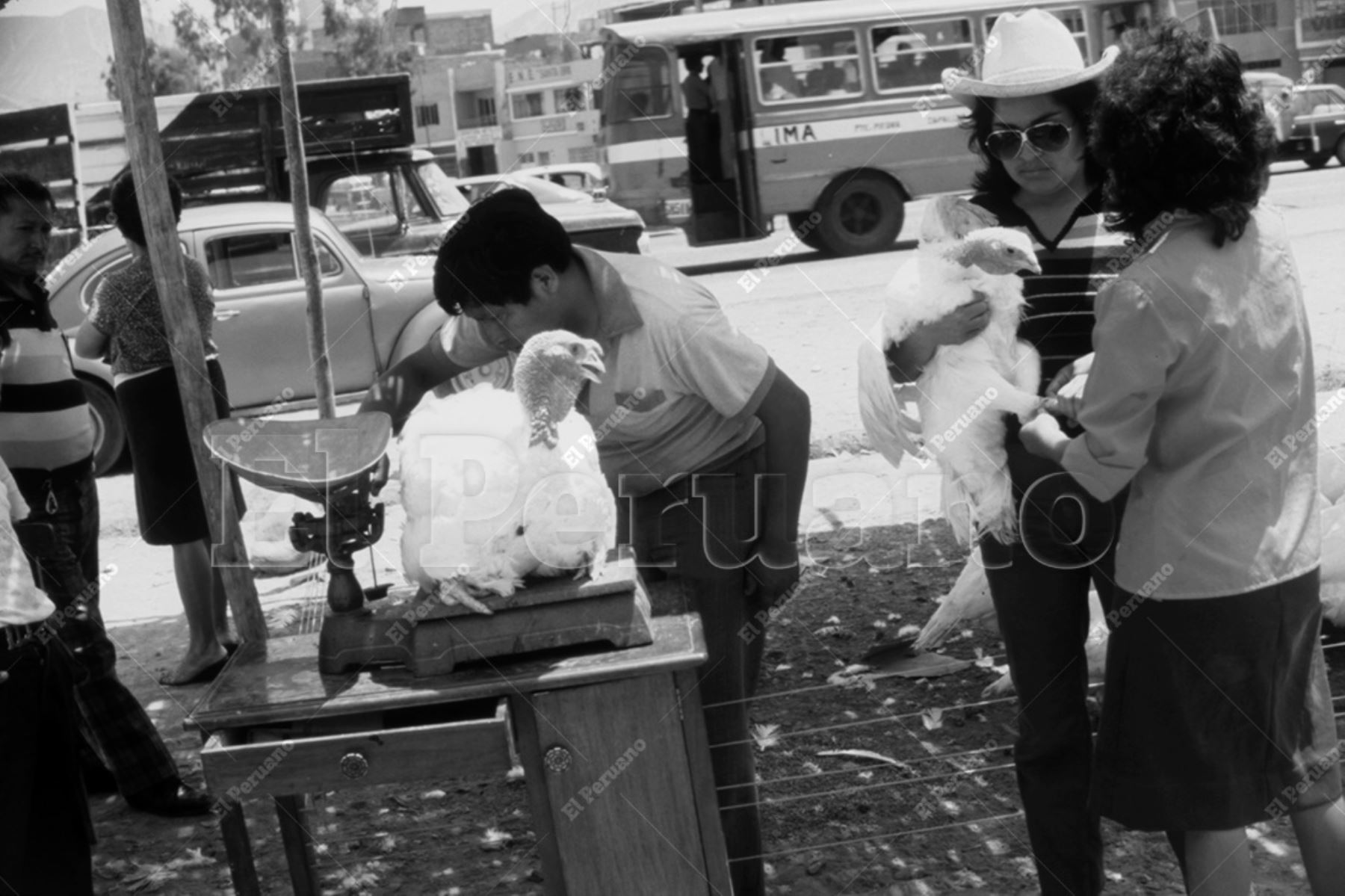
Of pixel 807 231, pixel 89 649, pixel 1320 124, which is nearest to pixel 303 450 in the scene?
pixel 89 649

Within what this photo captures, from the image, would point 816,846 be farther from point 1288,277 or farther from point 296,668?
point 1288,277

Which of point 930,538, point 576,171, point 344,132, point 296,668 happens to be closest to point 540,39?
point 576,171

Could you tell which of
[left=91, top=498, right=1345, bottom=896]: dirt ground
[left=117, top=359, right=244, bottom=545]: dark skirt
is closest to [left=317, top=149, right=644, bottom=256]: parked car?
[left=117, top=359, right=244, bottom=545]: dark skirt

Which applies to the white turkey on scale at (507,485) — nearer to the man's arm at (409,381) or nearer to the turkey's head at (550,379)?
the turkey's head at (550,379)

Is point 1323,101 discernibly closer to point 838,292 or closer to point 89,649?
point 838,292

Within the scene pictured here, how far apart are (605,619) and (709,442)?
23.4 inches

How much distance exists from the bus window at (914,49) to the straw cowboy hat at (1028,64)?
12.5 metres

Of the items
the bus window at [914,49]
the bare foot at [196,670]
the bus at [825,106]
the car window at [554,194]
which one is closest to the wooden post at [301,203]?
the bare foot at [196,670]

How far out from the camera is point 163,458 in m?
4.58

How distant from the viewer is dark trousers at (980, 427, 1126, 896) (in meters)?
2.52

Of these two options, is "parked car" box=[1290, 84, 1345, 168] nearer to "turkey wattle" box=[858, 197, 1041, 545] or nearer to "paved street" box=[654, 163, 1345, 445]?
"paved street" box=[654, 163, 1345, 445]

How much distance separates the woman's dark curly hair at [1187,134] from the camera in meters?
2.08

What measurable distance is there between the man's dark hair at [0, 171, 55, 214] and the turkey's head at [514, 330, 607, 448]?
7.21 ft

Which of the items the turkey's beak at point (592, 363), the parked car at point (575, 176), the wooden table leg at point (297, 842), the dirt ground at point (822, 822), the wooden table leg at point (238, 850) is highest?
the parked car at point (575, 176)
